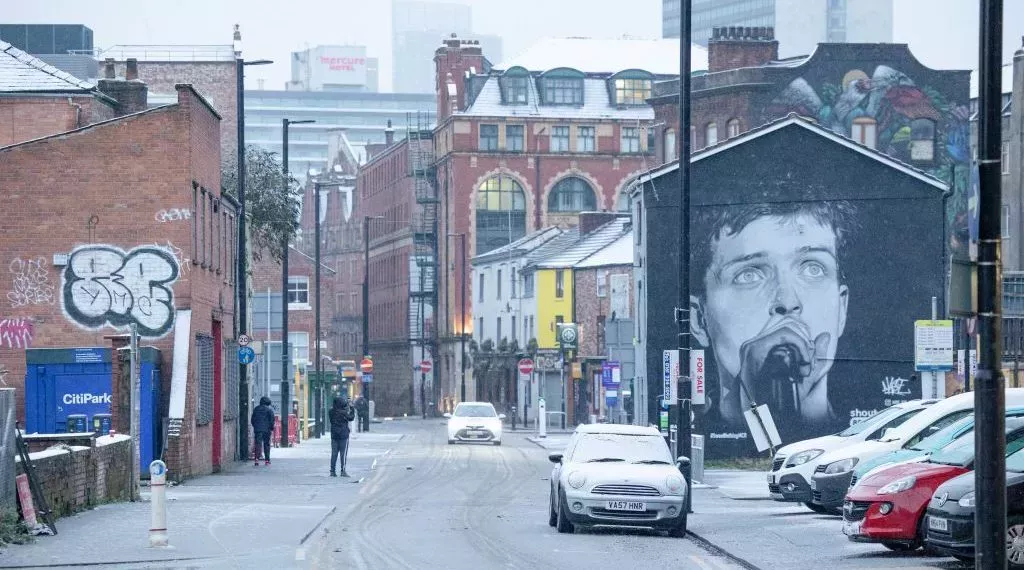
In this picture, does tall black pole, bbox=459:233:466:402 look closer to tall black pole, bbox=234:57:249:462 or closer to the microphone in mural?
tall black pole, bbox=234:57:249:462

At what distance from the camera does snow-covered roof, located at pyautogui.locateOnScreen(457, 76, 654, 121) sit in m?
107

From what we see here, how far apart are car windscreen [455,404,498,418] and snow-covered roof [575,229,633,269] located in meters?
17.0

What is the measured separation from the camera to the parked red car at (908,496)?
60.5 ft

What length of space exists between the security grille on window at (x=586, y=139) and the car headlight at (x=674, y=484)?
85.1m

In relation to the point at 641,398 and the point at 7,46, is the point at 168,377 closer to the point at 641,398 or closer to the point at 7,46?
the point at 7,46

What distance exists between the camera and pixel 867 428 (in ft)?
91.4

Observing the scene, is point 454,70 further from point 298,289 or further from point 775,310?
point 775,310

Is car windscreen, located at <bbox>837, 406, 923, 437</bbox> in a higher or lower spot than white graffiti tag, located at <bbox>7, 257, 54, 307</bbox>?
lower

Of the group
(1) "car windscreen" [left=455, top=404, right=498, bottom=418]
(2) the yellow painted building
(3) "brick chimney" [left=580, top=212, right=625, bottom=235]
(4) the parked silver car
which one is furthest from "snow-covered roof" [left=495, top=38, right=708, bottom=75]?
(4) the parked silver car

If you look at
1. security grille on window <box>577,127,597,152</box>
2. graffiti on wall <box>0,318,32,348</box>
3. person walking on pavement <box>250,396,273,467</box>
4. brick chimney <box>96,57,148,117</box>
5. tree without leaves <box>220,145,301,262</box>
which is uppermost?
security grille on window <box>577,127,597,152</box>

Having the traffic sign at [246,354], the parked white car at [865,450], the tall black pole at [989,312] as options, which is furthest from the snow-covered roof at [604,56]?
the tall black pole at [989,312]

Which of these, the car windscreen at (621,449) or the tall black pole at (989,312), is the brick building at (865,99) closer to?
the car windscreen at (621,449)

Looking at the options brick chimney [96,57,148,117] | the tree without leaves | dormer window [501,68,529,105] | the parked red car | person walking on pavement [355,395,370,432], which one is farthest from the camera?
dormer window [501,68,529,105]

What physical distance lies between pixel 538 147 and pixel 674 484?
85.3 metres
